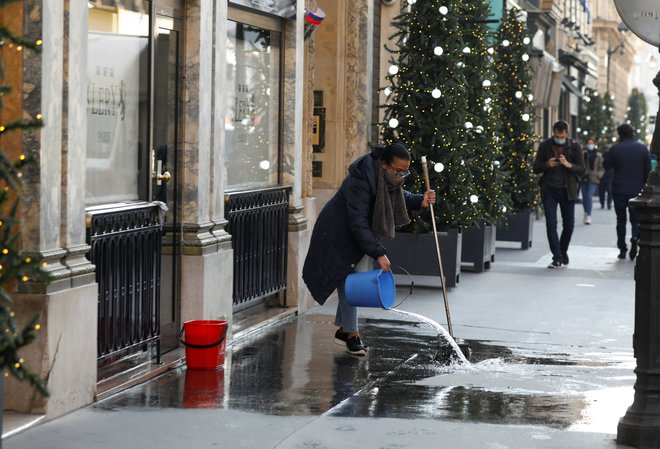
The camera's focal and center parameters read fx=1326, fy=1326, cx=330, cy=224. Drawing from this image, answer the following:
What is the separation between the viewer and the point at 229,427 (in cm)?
747

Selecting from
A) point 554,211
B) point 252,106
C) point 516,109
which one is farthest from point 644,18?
point 516,109

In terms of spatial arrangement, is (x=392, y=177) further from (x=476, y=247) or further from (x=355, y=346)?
(x=476, y=247)

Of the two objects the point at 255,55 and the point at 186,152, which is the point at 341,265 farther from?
the point at 255,55

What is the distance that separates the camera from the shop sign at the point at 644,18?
7832mm

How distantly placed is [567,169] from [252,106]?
707cm

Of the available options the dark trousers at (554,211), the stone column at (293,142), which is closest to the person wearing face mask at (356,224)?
the stone column at (293,142)

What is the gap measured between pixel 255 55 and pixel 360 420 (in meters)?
5.28

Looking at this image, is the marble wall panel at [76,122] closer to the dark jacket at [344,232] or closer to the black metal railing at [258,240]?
the dark jacket at [344,232]

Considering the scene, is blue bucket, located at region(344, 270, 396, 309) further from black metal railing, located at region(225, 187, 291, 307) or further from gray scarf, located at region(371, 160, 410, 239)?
black metal railing, located at region(225, 187, 291, 307)

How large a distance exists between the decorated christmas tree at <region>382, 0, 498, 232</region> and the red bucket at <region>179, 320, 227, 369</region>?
6.07 metres

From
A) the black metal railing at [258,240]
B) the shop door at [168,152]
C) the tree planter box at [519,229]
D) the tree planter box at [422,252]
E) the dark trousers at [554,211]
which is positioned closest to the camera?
the shop door at [168,152]

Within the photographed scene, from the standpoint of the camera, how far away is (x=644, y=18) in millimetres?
7844

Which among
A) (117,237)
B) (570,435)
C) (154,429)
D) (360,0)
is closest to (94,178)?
(117,237)

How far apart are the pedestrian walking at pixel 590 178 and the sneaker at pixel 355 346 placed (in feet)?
56.0
